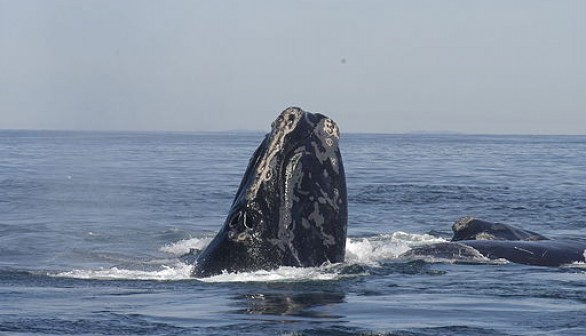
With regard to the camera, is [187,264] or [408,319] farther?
[187,264]

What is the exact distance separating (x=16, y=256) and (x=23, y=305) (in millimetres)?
5889

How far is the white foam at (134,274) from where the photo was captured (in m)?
13.9

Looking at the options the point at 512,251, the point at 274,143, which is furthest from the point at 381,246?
the point at 274,143

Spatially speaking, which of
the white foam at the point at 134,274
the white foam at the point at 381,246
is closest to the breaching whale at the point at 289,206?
the white foam at the point at 134,274

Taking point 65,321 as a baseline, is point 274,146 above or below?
above

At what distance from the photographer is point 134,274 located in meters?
14.6

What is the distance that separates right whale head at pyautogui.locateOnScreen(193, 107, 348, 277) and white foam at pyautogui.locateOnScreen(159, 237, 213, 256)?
5.01 metres

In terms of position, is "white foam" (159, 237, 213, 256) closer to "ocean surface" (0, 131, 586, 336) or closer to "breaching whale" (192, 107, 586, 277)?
"ocean surface" (0, 131, 586, 336)

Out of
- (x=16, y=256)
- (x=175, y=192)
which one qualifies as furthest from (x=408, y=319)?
(x=175, y=192)

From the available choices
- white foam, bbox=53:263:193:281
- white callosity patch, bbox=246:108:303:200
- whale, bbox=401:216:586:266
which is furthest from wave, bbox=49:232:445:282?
white callosity patch, bbox=246:108:303:200

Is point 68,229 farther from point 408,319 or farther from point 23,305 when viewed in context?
point 408,319

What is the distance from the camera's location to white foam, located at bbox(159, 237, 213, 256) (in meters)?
18.2

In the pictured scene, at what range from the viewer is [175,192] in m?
31.5

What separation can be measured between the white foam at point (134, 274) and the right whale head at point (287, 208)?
0.79m
